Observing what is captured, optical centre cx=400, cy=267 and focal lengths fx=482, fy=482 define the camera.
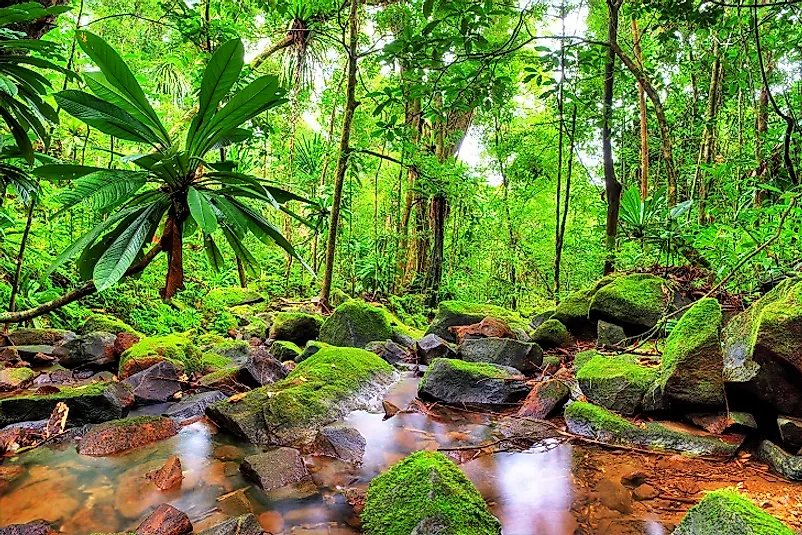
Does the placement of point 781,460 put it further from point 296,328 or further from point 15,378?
point 15,378

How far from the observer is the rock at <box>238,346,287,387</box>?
379cm

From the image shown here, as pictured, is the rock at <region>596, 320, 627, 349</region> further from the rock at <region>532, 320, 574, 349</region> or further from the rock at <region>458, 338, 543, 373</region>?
the rock at <region>458, 338, 543, 373</region>

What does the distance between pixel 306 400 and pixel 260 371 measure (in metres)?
0.77

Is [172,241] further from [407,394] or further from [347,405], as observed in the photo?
[407,394]

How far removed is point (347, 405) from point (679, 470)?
6.98 feet

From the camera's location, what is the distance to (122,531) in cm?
195

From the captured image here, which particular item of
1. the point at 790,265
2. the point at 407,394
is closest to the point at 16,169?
the point at 407,394

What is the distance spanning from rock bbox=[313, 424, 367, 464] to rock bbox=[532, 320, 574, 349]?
10.2 ft

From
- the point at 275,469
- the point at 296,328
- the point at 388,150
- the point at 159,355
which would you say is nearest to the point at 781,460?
the point at 275,469

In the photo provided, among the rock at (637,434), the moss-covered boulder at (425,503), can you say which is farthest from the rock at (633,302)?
the moss-covered boulder at (425,503)

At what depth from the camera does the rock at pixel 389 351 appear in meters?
5.27

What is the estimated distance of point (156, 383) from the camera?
11.7 feet

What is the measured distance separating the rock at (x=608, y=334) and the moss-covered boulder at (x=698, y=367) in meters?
1.91

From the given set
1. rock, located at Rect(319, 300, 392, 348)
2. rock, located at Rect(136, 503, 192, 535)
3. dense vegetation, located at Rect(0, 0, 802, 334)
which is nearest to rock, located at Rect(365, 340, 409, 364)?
rock, located at Rect(319, 300, 392, 348)
